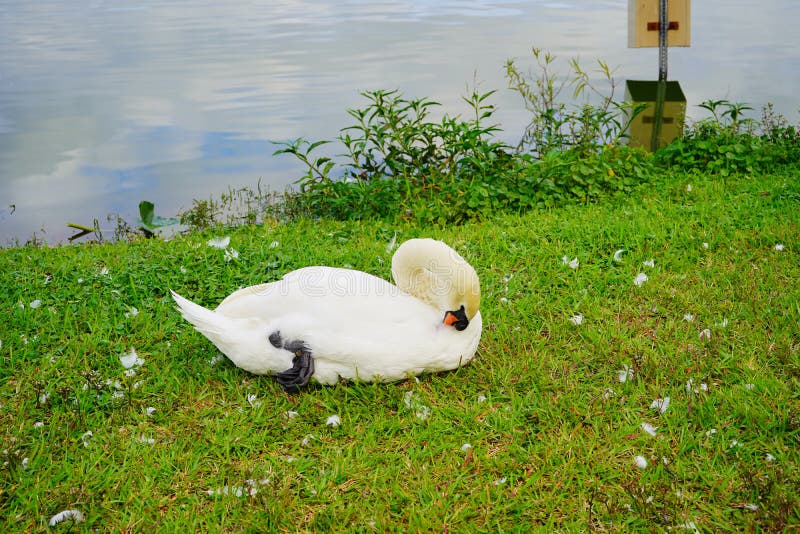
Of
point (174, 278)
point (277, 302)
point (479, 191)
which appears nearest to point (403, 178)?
point (479, 191)

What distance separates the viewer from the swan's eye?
335 cm

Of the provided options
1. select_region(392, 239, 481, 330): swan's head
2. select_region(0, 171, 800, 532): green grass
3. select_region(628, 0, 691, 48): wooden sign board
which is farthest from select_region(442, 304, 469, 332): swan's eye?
select_region(628, 0, 691, 48): wooden sign board

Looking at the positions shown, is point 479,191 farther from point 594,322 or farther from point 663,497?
point 663,497

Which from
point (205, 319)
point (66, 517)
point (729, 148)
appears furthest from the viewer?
point (729, 148)

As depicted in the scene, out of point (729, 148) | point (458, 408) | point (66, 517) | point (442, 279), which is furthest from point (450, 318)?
point (729, 148)

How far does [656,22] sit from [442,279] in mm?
6911

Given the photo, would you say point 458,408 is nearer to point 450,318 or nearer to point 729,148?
point 450,318

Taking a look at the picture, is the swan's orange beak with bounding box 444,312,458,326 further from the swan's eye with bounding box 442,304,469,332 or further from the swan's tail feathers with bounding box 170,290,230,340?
the swan's tail feathers with bounding box 170,290,230,340

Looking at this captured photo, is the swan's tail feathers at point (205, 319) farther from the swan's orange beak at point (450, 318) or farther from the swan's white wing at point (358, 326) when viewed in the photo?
the swan's orange beak at point (450, 318)

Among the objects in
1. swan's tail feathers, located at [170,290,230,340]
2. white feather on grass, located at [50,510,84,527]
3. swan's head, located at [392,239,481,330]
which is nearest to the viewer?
white feather on grass, located at [50,510,84,527]

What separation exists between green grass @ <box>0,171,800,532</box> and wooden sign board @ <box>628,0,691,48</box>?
180 inches

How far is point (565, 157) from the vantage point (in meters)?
6.45

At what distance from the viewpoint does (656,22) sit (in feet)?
28.6

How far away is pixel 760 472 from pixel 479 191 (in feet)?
11.4
